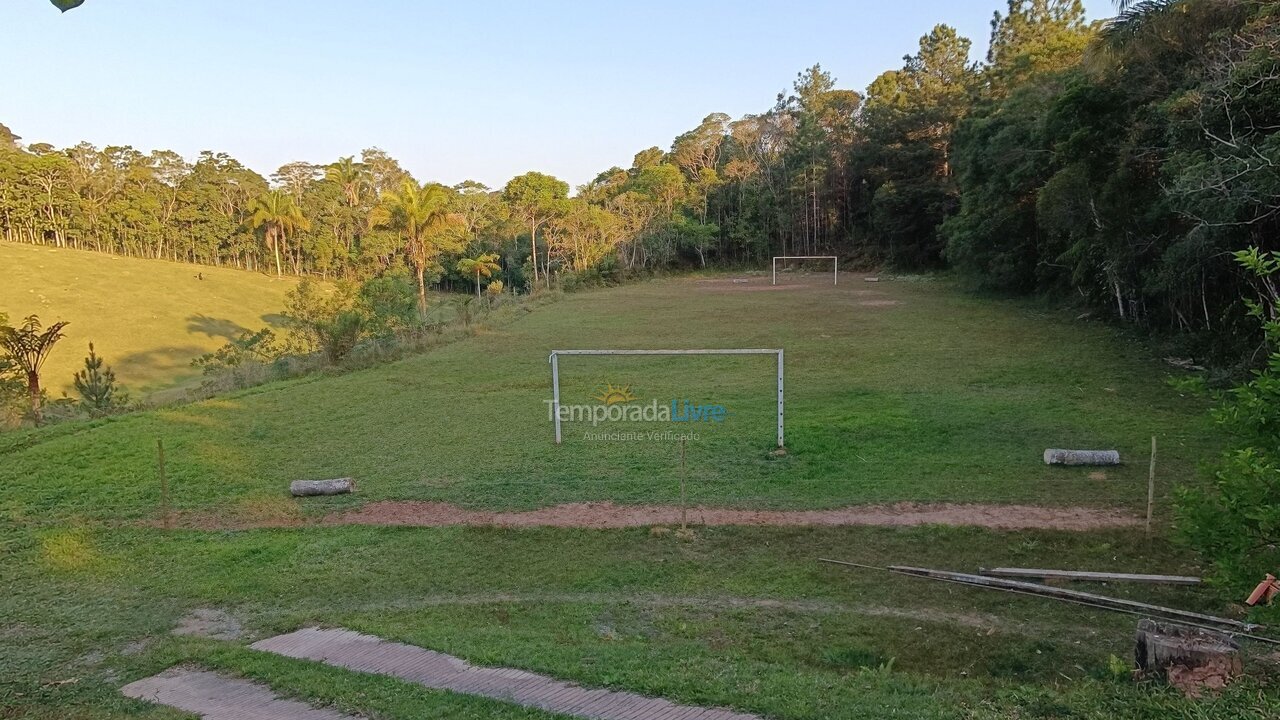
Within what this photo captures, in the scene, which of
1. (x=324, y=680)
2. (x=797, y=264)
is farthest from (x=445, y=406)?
(x=797, y=264)

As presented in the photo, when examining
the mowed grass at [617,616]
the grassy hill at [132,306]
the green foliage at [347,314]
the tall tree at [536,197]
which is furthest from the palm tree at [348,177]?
the mowed grass at [617,616]

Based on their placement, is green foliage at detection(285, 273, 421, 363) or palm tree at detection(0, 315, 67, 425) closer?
palm tree at detection(0, 315, 67, 425)

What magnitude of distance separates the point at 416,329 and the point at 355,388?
318 inches

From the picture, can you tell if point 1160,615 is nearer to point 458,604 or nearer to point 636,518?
point 636,518

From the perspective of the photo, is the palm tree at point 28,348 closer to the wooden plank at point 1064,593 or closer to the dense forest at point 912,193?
the dense forest at point 912,193

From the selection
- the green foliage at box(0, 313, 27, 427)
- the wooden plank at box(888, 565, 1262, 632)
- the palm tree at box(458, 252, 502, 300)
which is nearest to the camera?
the wooden plank at box(888, 565, 1262, 632)

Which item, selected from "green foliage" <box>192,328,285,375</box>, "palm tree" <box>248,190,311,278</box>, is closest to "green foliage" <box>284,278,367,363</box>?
"green foliage" <box>192,328,285,375</box>

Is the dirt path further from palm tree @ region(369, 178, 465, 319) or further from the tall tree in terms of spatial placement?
the tall tree

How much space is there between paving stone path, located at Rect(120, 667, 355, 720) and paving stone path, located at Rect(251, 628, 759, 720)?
47 cm

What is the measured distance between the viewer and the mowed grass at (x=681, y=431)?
8789 millimetres

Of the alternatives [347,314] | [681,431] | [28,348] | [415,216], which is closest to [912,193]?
[415,216]

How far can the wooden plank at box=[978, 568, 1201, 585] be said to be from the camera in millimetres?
5914

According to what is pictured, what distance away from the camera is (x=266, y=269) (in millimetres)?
61531

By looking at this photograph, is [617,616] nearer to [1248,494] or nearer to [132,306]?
[1248,494]
